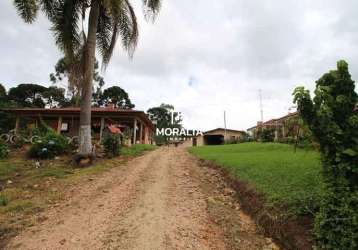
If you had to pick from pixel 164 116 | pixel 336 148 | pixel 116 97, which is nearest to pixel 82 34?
pixel 336 148

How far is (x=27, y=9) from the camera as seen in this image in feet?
32.2

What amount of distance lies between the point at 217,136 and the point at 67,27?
2843 centimetres

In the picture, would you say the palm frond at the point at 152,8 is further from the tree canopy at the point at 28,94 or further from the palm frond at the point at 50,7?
the tree canopy at the point at 28,94

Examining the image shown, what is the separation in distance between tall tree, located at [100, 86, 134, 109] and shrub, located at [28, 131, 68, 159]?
93.7 ft

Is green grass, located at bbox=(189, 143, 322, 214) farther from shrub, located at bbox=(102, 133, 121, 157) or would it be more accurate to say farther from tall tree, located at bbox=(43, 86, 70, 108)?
tall tree, located at bbox=(43, 86, 70, 108)

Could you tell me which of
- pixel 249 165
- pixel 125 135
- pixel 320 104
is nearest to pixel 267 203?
pixel 320 104

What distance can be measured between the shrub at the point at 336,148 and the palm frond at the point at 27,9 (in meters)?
9.97

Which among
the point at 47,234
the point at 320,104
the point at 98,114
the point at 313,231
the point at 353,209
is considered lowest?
the point at 47,234

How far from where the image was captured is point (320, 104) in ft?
12.5

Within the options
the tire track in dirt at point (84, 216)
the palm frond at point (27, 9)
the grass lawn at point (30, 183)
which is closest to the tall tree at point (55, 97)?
the grass lawn at point (30, 183)

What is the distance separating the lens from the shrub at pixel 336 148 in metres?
3.38

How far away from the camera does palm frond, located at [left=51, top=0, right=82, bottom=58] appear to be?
10.8m

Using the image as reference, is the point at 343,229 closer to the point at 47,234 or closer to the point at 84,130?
the point at 47,234

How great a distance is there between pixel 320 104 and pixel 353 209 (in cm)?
142
